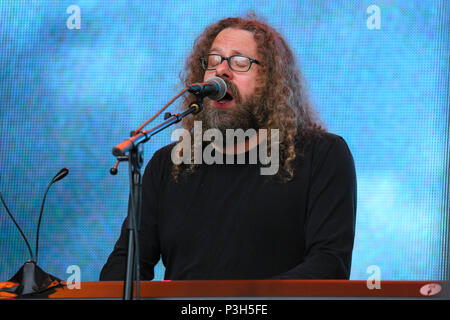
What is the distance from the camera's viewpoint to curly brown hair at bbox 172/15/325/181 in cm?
238

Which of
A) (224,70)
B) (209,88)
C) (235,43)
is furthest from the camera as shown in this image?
(235,43)

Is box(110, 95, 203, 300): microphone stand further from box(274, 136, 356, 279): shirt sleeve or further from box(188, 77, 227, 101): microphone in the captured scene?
box(274, 136, 356, 279): shirt sleeve

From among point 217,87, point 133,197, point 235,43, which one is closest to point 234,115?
point 235,43

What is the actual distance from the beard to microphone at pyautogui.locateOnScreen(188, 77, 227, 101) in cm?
72

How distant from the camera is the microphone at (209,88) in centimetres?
153

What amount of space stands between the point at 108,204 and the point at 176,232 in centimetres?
83

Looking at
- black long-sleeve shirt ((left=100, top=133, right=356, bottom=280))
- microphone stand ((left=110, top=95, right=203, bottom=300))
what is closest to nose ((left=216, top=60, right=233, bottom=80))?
black long-sleeve shirt ((left=100, top=133, right=356, bottom=280))

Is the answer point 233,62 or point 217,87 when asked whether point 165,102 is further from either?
point 217,87

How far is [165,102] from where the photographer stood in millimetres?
2924

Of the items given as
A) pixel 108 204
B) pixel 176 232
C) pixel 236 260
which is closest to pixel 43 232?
pixel 108 204

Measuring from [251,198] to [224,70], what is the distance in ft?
1.80

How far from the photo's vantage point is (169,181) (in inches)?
94.0

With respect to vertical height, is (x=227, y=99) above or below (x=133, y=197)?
above

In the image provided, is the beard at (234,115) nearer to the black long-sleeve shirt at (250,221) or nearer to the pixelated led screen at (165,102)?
the black long-sleeve shirt at (250,221)
